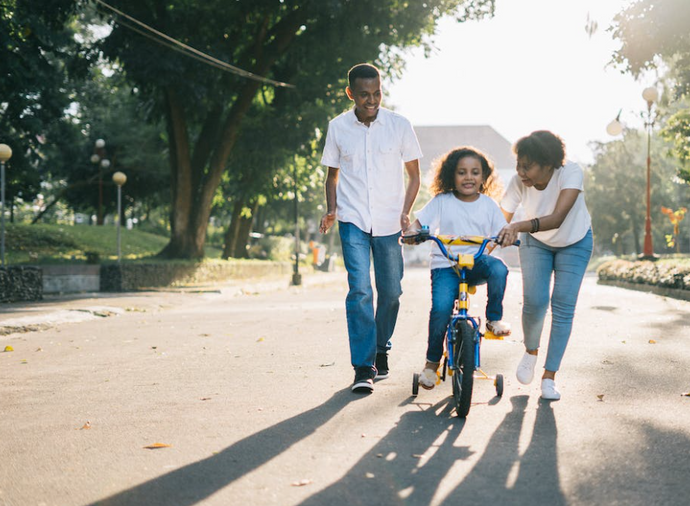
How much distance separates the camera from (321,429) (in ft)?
14.9

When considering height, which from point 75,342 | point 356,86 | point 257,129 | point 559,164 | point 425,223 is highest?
point 257,129

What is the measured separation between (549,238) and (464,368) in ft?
4.26

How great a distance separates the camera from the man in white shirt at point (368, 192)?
5.85m

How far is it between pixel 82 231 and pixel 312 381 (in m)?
27.3

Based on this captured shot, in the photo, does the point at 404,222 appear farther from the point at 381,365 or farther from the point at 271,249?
the point at 271,249

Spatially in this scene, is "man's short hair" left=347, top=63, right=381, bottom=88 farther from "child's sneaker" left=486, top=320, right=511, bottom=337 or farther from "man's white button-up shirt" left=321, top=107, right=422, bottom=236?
"child's sneaker" left=486, top=320, right=511, bottom=337

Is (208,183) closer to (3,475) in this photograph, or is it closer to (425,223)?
(425,223)

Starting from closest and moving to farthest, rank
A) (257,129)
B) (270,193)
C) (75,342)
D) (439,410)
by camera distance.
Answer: (439,410) → (75,342) → (257,129) → (270,193)

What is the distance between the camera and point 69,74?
2153 cm

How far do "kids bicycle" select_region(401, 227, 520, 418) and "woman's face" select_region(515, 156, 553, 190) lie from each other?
1.66ft

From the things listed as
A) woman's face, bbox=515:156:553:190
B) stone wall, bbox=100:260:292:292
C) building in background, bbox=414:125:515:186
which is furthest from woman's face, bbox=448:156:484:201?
building in background, bbox=414:125:515:186

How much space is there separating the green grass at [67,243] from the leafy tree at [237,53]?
2989mm

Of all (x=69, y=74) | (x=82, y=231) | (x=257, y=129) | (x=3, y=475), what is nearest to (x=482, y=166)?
(x=3, y=475)

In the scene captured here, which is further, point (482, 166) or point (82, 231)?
point (82, 231)
